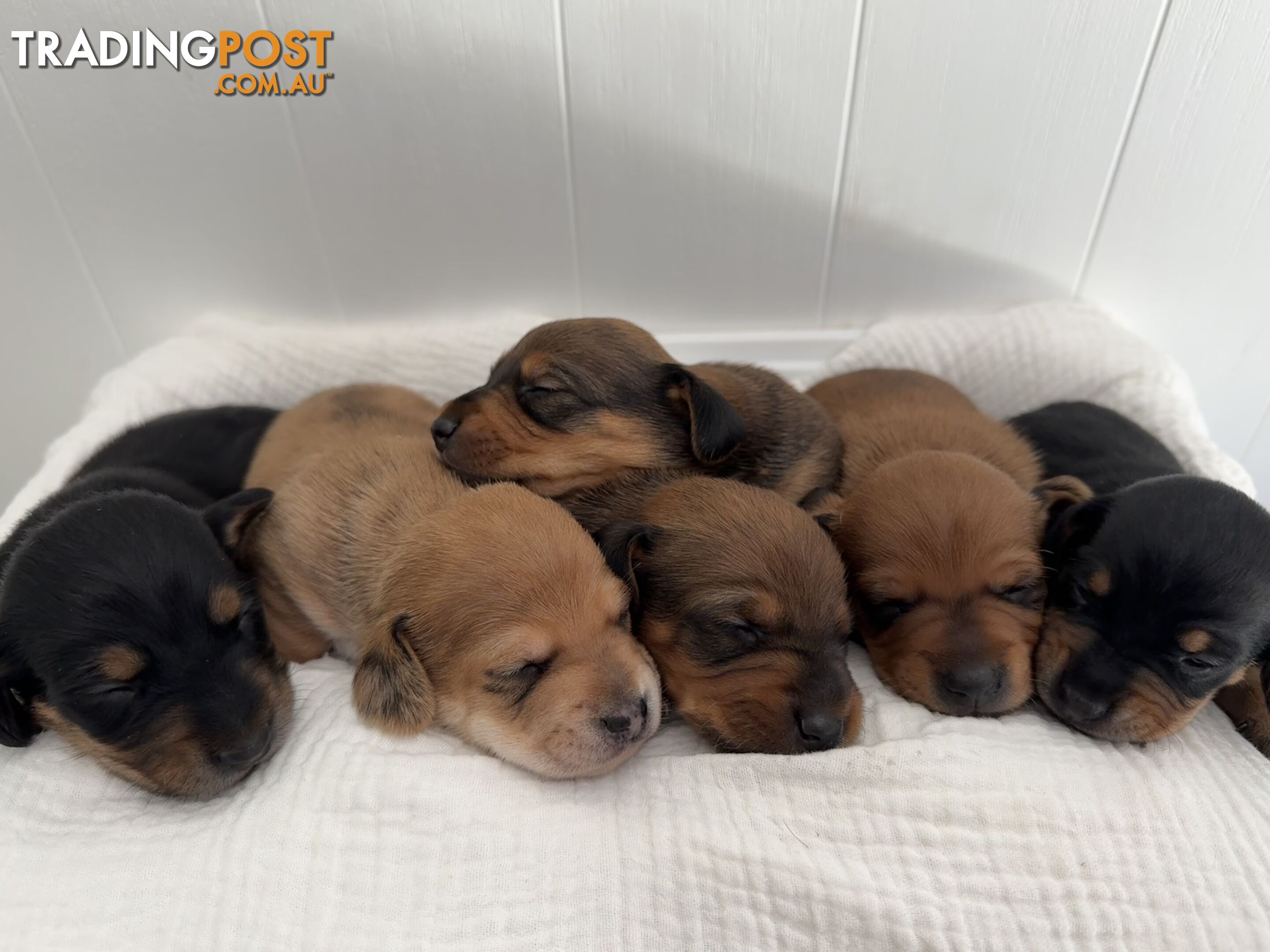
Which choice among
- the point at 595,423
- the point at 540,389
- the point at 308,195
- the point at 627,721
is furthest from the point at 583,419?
the point at 308,195

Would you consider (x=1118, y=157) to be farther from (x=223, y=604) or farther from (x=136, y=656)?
(x=136, y=656)

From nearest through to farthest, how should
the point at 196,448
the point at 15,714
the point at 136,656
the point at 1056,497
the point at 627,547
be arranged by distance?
1. the point at 136,656
2. the point at 15,714
3. the point at 627,547
4. the point at 1056,497
5. the point at 196,448

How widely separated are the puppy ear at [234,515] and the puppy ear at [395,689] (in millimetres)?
579

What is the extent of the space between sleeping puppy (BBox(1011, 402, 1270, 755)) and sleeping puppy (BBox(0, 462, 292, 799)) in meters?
2.07

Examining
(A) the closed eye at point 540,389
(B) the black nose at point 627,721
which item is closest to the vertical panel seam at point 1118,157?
(A) the closed eye at point 540,389

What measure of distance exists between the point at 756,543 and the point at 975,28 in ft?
7.27

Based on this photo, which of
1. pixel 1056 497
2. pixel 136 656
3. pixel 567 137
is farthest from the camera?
pixel 567 137

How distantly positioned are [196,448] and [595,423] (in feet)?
5.04

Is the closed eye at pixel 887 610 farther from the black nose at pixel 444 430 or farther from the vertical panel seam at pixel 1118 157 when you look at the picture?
the vertical panel seam at pixel 1118 157

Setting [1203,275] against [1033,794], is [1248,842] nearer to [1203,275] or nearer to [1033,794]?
[1033,794]

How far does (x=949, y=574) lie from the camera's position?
88.3 inches

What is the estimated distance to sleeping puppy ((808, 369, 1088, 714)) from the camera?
2.17 metres

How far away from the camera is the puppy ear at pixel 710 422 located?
2506 mm

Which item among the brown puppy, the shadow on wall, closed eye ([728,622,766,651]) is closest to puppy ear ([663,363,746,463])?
the brown puppy
